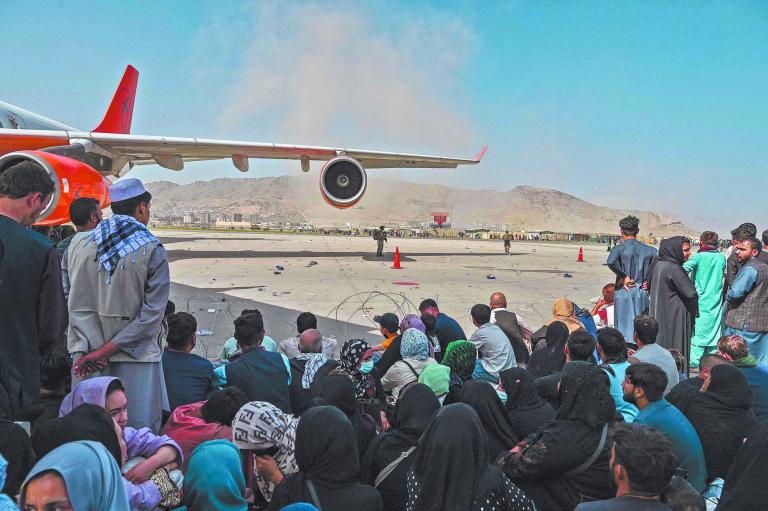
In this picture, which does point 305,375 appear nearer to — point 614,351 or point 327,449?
point 327,449

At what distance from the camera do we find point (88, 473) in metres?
1.65

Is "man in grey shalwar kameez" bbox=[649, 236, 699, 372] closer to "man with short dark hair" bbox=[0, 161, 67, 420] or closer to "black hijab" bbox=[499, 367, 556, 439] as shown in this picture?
"black hijab" bbox=[499, 367, 556, 439]

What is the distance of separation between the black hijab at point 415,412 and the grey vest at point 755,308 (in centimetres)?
418

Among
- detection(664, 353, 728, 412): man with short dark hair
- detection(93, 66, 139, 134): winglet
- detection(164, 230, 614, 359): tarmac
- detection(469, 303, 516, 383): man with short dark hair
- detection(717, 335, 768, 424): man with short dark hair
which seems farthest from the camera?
detection(93, 66, 139, 134): winglet

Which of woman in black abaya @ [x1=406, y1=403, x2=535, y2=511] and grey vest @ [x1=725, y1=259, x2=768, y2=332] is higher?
grey vest @ [x1=725, y1=259, x2=768, y2=332]

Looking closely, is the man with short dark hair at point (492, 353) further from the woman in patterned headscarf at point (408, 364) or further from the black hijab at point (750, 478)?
the black hijab at point (750, 478)

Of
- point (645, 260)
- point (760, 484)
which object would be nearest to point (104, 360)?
point (760, 484)

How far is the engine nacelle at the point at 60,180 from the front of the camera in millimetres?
8375

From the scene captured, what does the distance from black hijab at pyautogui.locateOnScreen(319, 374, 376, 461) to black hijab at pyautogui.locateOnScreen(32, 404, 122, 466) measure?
1123 millimetres

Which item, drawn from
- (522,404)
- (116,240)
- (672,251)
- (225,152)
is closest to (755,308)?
(672,251)

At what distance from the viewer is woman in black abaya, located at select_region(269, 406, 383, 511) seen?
2.22 metres

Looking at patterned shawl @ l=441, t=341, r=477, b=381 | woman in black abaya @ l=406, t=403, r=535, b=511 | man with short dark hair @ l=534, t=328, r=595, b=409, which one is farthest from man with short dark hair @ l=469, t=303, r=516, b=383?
woman in black abaya @ l=406, t=403, r=535, b=511

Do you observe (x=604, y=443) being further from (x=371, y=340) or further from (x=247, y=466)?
(x=371, y=340)

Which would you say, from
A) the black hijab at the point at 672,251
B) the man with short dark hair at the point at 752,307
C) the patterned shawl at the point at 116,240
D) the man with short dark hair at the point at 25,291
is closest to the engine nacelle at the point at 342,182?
the black hijab at the point at 672,251
